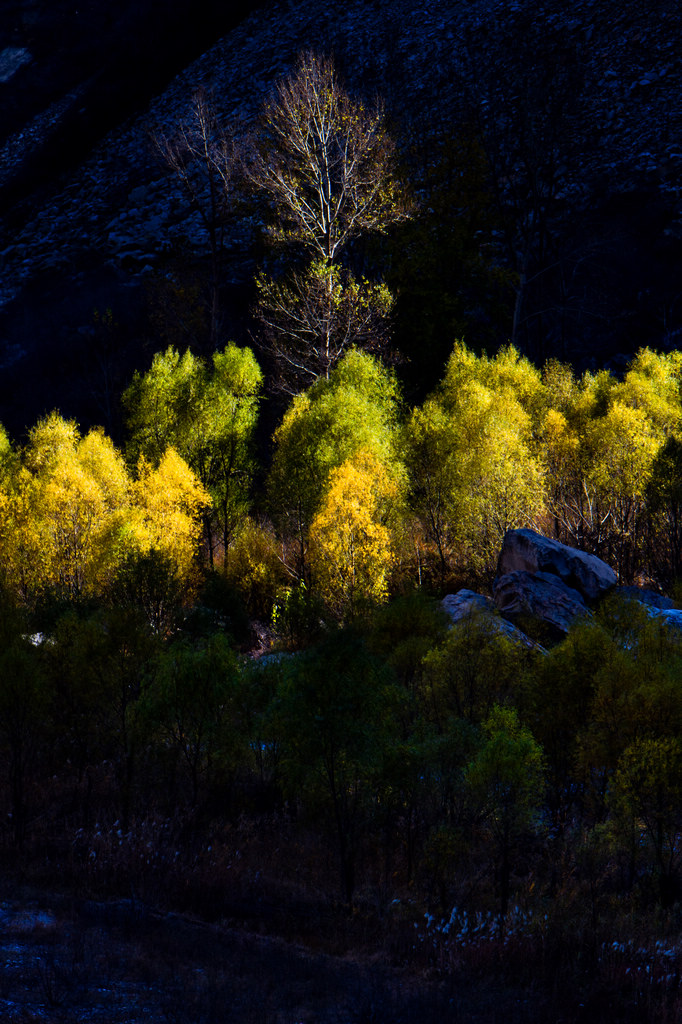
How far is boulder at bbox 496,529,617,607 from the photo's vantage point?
1350 inches

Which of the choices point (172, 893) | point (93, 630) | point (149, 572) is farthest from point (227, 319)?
point (172, 893)

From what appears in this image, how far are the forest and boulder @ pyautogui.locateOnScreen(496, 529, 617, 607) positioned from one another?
46.9 inches

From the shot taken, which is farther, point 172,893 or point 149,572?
point 149,572

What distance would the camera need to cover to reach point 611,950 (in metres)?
17.5

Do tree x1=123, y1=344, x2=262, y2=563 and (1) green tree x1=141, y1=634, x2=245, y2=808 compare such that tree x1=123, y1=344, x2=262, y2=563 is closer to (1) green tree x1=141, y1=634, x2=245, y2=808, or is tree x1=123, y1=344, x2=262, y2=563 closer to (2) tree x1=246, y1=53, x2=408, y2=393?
(2) tree x1=246, y1=53, x2=408, y2=393

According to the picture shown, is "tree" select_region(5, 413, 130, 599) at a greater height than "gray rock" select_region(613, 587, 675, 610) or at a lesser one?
greater

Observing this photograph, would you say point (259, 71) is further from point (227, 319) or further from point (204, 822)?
point (204, 822)

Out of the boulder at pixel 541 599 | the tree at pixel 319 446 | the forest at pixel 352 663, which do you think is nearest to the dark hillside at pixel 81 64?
the forest at pixel 352 663

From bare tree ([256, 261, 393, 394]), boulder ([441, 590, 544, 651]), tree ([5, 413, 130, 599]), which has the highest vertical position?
bare tree ([256, 261, 393, 394])

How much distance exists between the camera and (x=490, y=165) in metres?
72.4

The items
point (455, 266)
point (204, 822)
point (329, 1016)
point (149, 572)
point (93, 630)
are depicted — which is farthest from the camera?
point (455, 266)

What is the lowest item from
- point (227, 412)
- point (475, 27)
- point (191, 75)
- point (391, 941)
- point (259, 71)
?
point (391, 941)

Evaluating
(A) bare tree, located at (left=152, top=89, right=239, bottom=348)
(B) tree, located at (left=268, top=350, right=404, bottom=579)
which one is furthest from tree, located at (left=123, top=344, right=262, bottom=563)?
(A) bare tree, located at (left=152, top=89, right=239, bottom=348)

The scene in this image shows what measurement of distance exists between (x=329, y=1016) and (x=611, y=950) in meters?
6.87
